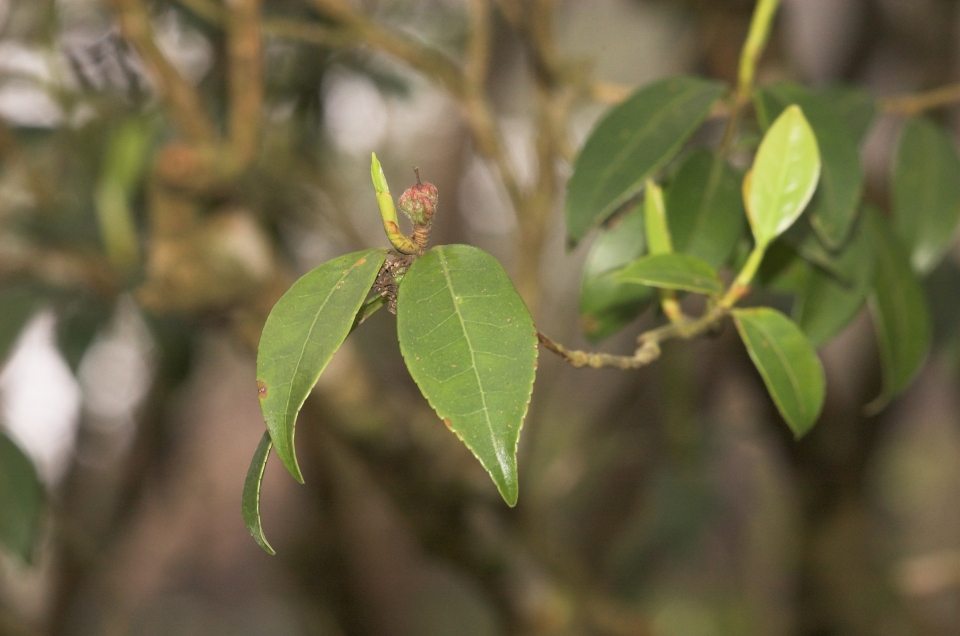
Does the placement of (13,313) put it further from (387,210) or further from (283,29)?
(387,210)

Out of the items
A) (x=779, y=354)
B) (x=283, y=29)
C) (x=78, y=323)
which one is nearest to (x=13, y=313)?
(x=78, y=323)

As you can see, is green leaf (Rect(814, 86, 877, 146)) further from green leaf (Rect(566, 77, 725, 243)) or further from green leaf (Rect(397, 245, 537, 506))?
green leaf (Rect(397, 245, 537, 506))

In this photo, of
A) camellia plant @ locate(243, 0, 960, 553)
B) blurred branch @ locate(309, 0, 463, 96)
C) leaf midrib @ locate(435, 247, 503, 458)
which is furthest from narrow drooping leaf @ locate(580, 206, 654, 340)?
blurred branch @ locate(309, 0, 463, 96)

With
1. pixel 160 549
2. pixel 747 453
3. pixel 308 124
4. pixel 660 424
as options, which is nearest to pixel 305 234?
pixel 308 124

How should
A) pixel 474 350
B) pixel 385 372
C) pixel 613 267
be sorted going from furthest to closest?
pixel 385 372 < pixel 613 267 < pixel 474 350

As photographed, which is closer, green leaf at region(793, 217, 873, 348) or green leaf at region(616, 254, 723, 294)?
green leaf at region(616, 254, 723, 294)

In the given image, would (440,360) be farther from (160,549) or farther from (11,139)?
(160,549)
